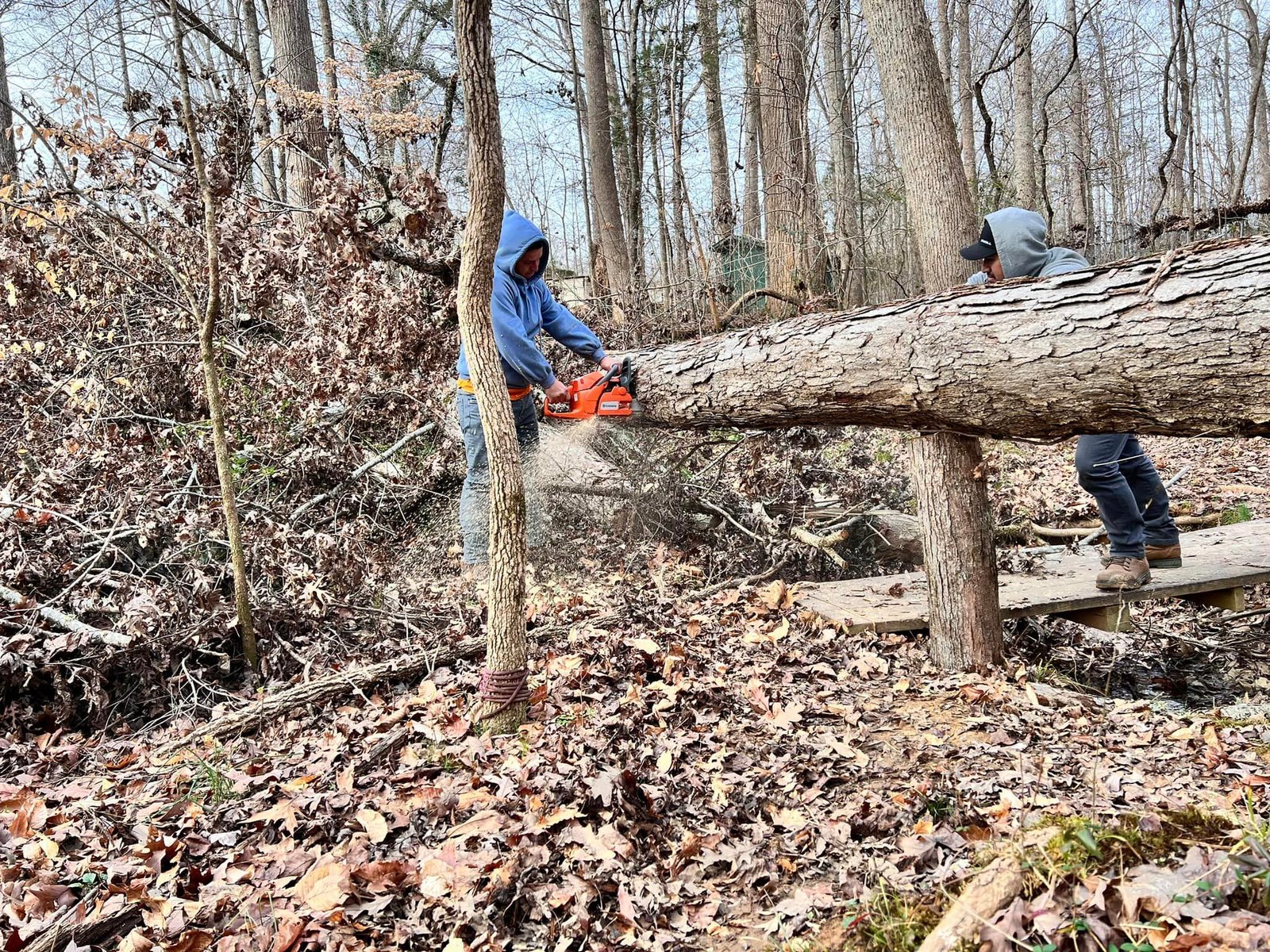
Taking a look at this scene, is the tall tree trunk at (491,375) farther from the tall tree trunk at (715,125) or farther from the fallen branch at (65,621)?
the tall tree trunk at (715,125)

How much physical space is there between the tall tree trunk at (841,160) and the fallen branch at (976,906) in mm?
7721

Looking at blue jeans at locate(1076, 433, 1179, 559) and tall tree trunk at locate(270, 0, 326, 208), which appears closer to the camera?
blue jeans at locate(1076, 433, 1179, 559)

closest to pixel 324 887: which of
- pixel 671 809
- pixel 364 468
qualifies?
pixel 671 809

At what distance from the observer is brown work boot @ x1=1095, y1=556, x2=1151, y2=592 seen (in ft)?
15.6

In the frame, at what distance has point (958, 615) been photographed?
407 centimetres

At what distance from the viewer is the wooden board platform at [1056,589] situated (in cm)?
457

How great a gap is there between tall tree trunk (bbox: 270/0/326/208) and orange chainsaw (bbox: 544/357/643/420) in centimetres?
337

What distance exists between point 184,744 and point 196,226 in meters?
4.85

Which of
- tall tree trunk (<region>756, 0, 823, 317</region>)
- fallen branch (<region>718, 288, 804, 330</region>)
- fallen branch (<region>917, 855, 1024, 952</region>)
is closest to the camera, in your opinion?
fallen branch (<region>917, 855, 1024, 952</region>)

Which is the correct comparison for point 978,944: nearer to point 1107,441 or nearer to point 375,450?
point 1107,441

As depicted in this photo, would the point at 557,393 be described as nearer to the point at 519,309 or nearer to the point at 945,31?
the point at 519,309

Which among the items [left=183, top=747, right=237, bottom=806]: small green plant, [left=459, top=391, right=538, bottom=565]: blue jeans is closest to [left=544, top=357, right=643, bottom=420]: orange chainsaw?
[left=459, top=391, right=538, bottom=565]: blue jeans

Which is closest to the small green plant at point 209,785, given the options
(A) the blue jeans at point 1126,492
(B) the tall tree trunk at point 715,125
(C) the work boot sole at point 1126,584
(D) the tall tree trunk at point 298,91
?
(A) the blue jeans at point 1126,492

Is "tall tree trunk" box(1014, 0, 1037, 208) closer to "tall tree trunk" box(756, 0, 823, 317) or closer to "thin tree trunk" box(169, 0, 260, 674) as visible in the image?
"tall tree trunk" box(756, 0, 823, 317)
